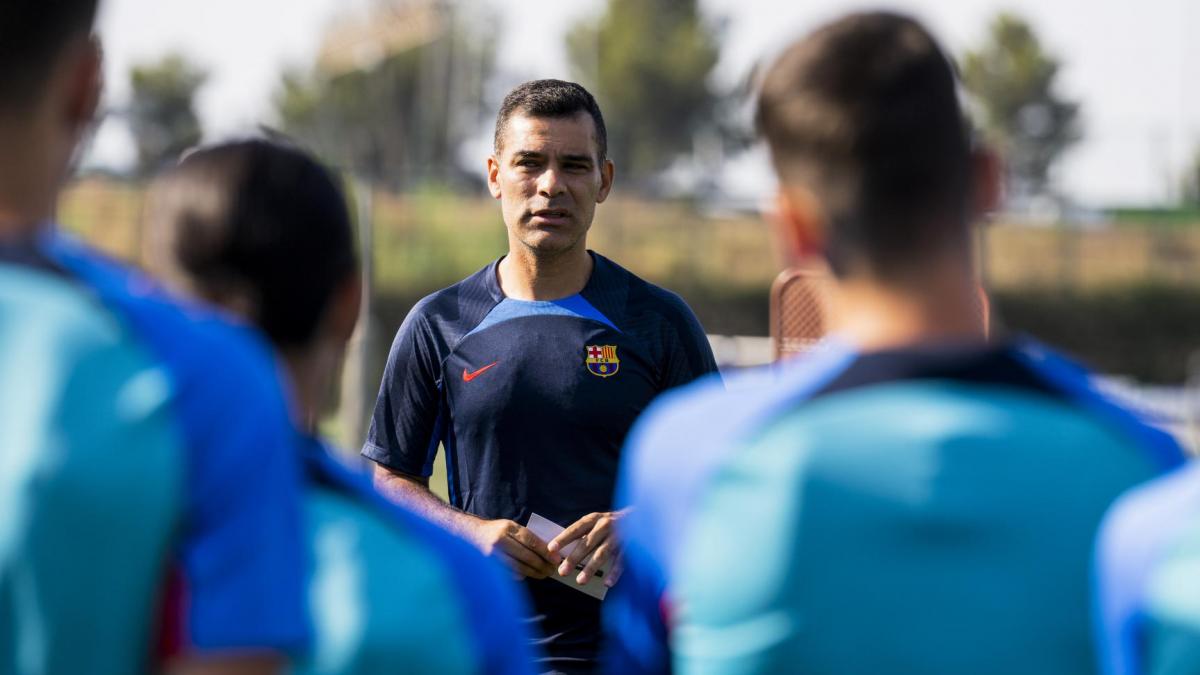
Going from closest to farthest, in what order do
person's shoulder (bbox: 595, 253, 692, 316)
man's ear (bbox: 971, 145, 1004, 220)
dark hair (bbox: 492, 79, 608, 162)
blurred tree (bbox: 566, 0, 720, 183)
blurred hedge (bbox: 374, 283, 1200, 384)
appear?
man's ear (bbox: 971, 145, 1004, 220) < person's shoulder (bbox: 595, 253, 692, 316) < dark hair (bbox: 492, 79, 608, 162) < blurred hedge (bbox: 374, 283, 1200, 384) < blurred tree (bbox: 566, 0, 720, 183)

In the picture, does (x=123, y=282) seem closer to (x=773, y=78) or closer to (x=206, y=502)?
(x=206, y=502)

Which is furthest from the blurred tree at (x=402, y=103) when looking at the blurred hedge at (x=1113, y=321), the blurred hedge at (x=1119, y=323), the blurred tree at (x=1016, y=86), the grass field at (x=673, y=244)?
the blurred hedge at (x=1119, y=323)

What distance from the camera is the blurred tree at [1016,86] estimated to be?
5350cm

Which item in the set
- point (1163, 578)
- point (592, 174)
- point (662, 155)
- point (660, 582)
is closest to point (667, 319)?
point (592, 174)

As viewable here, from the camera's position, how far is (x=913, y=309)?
183cm

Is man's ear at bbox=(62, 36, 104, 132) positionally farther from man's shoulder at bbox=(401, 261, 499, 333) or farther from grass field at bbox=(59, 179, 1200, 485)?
grass field at bbox=(59, 179, 1200, 485)

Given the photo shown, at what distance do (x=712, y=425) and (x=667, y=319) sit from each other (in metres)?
2.63

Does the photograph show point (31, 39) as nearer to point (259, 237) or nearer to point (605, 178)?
point (259, 237)

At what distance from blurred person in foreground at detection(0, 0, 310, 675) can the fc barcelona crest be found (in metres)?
2.78

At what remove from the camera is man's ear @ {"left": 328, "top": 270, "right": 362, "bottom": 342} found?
193 centimetres

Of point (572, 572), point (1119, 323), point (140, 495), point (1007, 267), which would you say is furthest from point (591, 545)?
point (1007, 267)

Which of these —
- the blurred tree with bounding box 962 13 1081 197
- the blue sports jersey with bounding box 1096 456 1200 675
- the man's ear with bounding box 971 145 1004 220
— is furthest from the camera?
the blurred tree with bounding box 962 13 1081 197

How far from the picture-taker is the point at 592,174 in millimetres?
4703

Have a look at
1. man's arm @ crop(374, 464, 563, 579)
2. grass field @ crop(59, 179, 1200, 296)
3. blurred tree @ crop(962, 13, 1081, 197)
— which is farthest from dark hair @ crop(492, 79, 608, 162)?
blurred tree @ crop(962, 13, 1081, 197)
